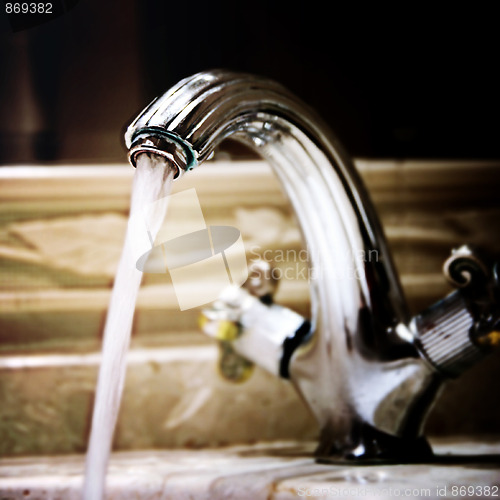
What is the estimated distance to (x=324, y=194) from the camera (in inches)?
14.3

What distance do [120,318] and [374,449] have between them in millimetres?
208

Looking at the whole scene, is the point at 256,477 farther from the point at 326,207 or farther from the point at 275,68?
the point at 275,68

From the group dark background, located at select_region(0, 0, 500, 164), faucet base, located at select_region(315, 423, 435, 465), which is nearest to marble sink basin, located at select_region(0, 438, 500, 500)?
faucet base, located at select_region(315, 423, 435, 465)

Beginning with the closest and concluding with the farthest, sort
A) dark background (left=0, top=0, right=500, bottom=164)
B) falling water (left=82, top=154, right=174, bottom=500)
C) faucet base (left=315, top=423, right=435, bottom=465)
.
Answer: falling water (left=82, top=154, right=174, bottom=500) → faucet base (left=315, top=423, right=435, bottom=465) → dark background (left=0, top=0, right=500, bottom=164)

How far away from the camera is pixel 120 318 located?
11.9 inches

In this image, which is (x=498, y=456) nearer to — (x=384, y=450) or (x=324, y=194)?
(x=384, y=450)

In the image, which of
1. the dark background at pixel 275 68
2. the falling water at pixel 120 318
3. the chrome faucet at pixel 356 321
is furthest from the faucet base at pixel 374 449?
the dark background at pixel 275 68

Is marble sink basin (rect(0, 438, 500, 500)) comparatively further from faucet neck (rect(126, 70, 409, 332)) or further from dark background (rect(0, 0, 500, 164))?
dark background (rect(0, 0, 500, 164))

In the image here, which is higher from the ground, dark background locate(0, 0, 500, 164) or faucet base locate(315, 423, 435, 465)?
dark background locate(0, 0, 500, 164)

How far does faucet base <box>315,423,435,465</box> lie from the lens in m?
0.38

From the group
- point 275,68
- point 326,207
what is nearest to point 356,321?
point 326,207

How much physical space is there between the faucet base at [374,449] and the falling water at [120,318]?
6.6 inches

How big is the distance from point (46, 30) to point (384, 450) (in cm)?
49

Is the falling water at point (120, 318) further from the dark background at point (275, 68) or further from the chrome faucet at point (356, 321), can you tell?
the dark background at point (275, 68)
